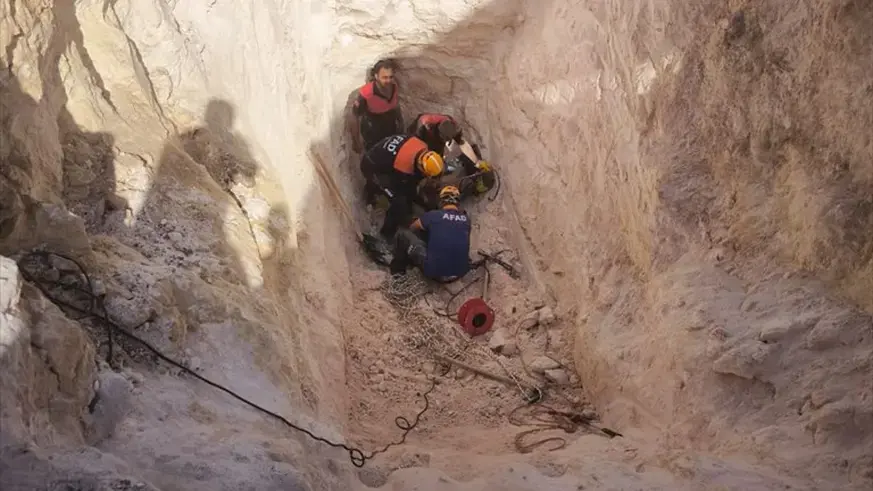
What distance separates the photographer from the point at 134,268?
118 inches

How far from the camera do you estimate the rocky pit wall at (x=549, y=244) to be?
2.54m

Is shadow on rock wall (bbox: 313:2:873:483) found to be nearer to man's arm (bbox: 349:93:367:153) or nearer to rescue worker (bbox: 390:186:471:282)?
rescue worker (bbox: 390:186:471:282)

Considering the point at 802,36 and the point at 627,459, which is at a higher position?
the point at 802,36

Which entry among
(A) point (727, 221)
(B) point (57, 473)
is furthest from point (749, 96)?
(B) point (57, 473)

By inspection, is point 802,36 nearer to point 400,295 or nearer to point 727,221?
point 727,221

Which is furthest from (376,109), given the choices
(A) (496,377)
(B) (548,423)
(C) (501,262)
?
(B) (548,423)

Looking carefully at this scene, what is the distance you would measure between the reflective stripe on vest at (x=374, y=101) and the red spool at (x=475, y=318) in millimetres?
1821

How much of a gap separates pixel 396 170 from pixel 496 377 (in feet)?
6.44

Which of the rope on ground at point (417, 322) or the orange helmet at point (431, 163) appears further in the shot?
the orange helmet at point (431, 163)

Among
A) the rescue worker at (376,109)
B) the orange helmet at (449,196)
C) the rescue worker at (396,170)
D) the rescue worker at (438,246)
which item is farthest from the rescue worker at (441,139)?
the rescue worker at (438,246)

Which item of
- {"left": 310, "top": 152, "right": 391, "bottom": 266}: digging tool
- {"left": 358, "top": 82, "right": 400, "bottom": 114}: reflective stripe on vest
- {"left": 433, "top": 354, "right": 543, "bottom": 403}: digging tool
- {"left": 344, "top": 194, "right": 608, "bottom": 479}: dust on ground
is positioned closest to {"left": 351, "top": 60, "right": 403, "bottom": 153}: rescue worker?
{"left": 358, "top": 82, "right": 400, "bottom": 114}: reflective stripe on vest

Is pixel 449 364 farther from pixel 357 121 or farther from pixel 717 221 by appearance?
pixel 357 121

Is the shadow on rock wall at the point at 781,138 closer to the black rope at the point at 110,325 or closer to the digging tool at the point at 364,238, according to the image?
the black rope at the point at 110,325

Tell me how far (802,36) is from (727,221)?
0.85 m
